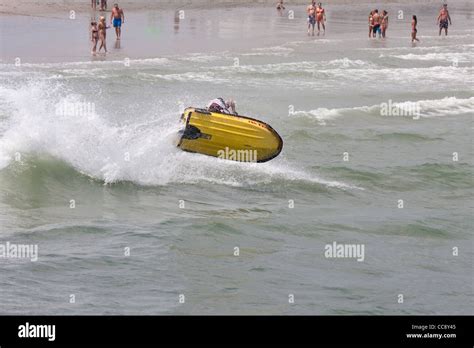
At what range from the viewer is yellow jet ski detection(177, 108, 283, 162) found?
1847 centimetres

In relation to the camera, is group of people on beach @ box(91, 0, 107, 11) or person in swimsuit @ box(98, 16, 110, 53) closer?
person in swimsuit @ box(98, 16, 110, 53)

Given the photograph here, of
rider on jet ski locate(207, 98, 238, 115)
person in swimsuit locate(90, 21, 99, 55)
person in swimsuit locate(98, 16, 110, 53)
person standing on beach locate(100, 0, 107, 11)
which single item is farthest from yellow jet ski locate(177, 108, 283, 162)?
person standing on beach locate(100, 0, 107, 11)

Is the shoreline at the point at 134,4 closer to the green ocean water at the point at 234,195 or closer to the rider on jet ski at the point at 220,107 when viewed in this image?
the green ocean water at the point at 234,195

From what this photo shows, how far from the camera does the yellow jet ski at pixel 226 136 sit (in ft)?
60.6

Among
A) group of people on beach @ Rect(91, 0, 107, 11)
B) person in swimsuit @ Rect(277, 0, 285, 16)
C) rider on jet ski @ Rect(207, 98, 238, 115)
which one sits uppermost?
rider on jet ski @ Rect(207, 98, 238, 115)

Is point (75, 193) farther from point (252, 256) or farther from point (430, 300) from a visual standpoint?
point (430, 300)

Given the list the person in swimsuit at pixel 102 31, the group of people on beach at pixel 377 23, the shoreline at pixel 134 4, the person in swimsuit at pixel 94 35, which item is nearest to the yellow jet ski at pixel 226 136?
the person in swimsuit at pixel 94 35

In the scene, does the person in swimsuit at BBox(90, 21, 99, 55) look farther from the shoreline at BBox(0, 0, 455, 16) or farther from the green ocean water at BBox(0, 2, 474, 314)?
the shoreline at BBox(0, 0, 455, 16)

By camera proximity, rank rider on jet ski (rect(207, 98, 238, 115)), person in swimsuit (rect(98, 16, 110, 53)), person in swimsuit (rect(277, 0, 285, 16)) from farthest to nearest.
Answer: person in swimsuit (rect(277, 0, 285, 16))
person in swimsuit (rect(98, 16, 110, 53))
rider on jet ski (rect(207, 98, 238, 115))

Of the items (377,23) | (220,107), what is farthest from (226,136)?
(377,23)

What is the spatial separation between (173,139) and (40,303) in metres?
7.72

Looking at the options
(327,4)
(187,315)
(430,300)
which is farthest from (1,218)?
(327,4)

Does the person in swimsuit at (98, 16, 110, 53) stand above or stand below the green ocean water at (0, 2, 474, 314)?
above

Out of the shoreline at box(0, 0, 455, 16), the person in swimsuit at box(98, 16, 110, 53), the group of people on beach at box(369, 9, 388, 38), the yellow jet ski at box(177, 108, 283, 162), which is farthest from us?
the shoreline at box(0, 0, 455, 16)
